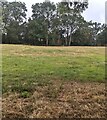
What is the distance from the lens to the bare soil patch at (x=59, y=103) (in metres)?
7.12

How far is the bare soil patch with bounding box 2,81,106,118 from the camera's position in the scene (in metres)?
7.12

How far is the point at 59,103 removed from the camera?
7871 millimetres

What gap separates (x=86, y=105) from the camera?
775cm

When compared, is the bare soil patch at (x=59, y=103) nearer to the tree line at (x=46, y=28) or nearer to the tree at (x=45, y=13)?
the tree line at (x=46, y=28)

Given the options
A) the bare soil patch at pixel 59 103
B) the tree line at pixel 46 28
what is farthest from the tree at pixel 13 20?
the bare soil patch at pixel 59 103

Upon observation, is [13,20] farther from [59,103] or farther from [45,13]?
[59,103]

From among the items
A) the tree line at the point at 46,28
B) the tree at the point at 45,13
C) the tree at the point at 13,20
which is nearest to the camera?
the tree at the point at 13,20

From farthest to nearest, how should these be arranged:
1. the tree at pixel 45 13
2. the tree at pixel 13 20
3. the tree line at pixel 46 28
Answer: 1. the tree at pixel 45 13
2. the tree line at pixel 46 28
3. the tree at pixel 13 20

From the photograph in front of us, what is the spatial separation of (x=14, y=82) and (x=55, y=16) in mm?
55498

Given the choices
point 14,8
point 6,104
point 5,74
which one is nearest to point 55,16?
point 14,8

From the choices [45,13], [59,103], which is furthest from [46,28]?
[59,103]

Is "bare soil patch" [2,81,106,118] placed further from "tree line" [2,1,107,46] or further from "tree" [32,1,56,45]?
"tree" [32,1,56,45]

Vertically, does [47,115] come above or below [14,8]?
below

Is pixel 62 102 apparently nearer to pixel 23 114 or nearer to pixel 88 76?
pixel 23 114
